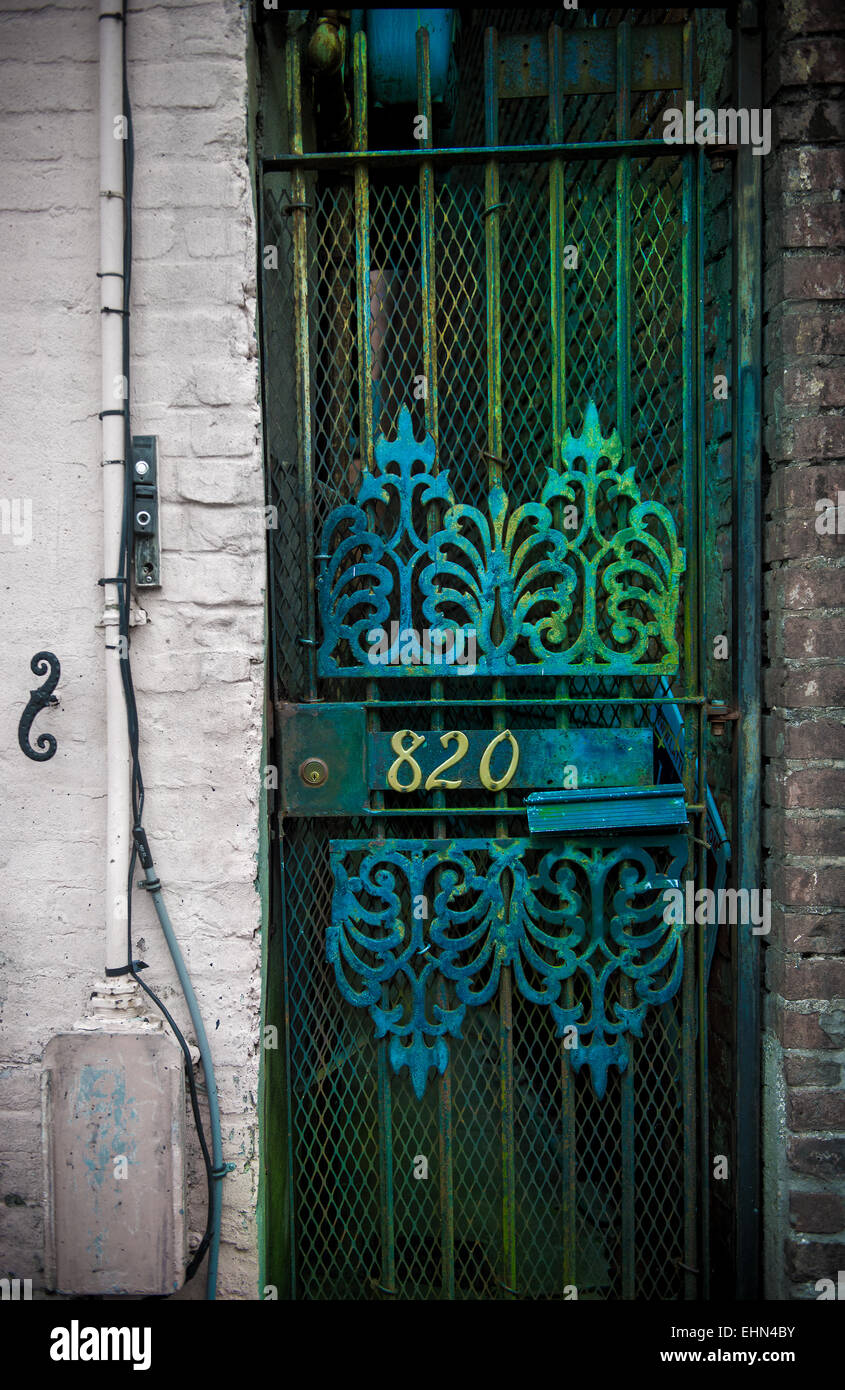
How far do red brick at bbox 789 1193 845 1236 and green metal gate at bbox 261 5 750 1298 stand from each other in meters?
0.24

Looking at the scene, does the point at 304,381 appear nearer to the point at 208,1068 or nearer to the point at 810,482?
the point at 810,482

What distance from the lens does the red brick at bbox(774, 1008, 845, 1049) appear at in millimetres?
1853

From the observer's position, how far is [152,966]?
1.83 metres

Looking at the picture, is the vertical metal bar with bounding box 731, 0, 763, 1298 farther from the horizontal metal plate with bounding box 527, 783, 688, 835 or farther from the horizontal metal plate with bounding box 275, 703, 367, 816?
the horizontal metal plate with bounding box 275, 703, 367, 816

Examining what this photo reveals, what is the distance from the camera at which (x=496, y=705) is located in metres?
1.91

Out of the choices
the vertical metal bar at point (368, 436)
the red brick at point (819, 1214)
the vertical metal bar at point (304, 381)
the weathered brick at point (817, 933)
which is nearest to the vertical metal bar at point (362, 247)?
the vertical metal bar at point (368, 436)

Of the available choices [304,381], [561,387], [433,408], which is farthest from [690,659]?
[304,381]

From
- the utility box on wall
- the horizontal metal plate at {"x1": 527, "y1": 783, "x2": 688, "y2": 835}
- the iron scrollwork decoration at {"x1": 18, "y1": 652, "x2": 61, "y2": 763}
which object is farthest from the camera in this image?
the horizontal metal plate at {"x1": 527, "y1": 783, "x2": 688, "y2": 835}

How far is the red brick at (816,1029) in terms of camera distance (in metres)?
1.85

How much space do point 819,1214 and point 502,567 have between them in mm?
1667

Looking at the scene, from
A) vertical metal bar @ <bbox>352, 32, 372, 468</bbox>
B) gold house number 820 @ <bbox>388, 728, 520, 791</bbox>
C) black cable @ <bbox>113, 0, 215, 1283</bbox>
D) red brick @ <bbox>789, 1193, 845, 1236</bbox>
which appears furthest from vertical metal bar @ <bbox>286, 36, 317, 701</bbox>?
red brick @ <bbox>789, 1193, 845, 1236</bbox>
